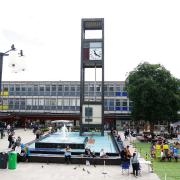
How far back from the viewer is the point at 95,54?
1951 inches

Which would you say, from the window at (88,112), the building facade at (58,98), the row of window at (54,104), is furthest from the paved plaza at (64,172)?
the row of window at (54,104)

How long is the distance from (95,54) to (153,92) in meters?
9.78

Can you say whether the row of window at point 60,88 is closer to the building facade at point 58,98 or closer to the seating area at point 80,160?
the building facade at point 58,98

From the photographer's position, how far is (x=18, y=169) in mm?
19844

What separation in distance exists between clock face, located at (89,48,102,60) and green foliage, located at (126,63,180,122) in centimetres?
533

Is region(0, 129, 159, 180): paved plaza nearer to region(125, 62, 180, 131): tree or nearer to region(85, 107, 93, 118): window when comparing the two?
region(125, 62, 180, 131): tree

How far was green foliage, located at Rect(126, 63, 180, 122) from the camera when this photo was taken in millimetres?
46812

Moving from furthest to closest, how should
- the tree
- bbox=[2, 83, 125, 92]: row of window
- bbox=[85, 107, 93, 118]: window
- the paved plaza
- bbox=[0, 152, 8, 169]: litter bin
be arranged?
bbox=[2, 83, 125, 92]: row of window, bbox=[85, 107, 93, 118]: window, the tree, bbox=[0, 152, 8, 169]: litter bin, the paved plaza

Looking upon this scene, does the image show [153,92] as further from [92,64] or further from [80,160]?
[80,160]

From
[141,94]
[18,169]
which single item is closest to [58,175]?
[18,169]

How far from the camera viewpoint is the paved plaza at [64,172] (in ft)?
58.9

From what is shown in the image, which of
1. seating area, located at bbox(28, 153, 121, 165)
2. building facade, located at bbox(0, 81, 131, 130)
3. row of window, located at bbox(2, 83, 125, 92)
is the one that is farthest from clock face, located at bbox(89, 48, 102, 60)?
seating area, located at bbox(28, 153, 121, 165)

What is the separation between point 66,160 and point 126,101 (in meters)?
52.3

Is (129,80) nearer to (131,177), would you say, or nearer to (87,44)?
(87,44)
